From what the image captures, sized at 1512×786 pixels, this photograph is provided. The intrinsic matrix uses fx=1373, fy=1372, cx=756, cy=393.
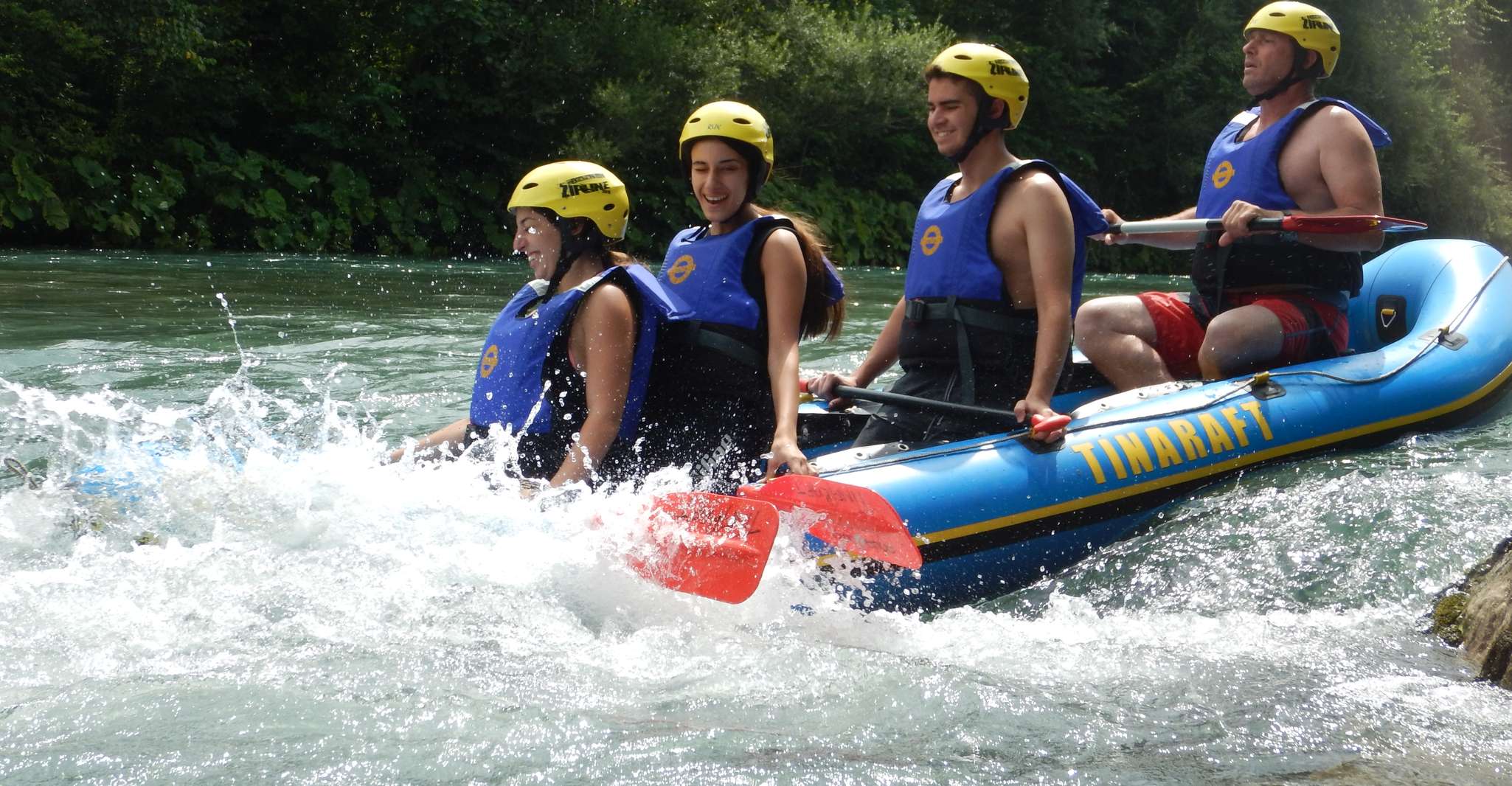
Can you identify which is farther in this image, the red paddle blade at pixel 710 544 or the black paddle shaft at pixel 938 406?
the black paddle shaft at pixel 938 406

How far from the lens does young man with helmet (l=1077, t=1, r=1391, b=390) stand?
15.3ft

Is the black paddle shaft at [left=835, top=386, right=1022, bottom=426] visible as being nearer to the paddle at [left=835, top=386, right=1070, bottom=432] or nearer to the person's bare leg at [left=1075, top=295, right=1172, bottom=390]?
the paddle at [left=835, top=386, right=1070, bottom=432]

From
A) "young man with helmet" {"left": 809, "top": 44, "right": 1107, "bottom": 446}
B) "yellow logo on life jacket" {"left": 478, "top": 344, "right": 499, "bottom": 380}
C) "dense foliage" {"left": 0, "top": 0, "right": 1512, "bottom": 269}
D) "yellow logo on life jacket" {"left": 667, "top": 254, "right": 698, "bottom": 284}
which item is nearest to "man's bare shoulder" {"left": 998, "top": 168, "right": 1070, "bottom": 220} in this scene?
"young man with helmet" {"left": 809, "top": 44, "right": 1107, "bottom": 446}

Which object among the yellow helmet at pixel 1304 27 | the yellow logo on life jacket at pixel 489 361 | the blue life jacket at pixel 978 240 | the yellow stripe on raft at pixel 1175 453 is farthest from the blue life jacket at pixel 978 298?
A: the yellow helmet at pixel 1304 27

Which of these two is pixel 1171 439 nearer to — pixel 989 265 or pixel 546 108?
pixel 989 265

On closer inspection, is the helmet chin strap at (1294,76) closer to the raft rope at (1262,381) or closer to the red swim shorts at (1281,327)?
the red swim shorts at (1281,327)

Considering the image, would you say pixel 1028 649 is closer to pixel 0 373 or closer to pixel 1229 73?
pixel 0 373

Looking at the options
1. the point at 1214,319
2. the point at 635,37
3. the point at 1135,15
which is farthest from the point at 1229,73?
the point at 1214,319

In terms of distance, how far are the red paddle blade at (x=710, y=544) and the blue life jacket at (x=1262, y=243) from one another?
7.84 ft

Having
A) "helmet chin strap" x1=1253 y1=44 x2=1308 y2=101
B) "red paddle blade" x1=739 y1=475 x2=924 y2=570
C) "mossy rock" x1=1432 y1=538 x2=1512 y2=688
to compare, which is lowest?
"mossy rock" x1=1432 y1=538 x2=1512 y2=688

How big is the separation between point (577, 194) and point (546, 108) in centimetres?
1494

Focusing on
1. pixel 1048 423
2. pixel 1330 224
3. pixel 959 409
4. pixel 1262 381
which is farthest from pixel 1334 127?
pixel 959 409

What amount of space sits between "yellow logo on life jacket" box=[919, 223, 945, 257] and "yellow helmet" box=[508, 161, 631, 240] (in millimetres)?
900

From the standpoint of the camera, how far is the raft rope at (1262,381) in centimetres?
380
